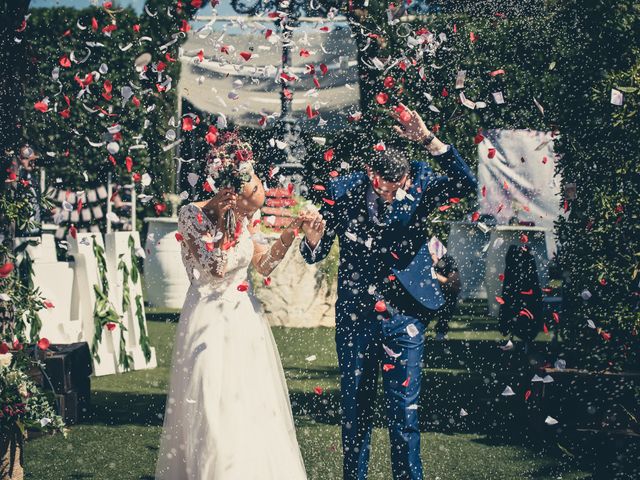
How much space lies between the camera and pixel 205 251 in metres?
4.73

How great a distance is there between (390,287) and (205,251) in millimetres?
1005

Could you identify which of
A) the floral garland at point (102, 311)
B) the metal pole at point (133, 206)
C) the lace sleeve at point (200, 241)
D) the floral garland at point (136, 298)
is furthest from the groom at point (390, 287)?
the metal pole at point (133, 206)

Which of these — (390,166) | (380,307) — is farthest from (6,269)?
(390,166)

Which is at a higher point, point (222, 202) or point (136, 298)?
point (222, 202)

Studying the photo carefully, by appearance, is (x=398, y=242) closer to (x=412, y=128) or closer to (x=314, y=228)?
(x=314, y=228)

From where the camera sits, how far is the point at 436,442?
20.3ft

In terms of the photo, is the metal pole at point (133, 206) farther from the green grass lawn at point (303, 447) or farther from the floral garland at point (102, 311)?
the green grass lawn at point (303, 447)

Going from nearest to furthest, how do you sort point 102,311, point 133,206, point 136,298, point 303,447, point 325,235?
point 325,235
point 303,447
point 102,311
point 136,298
point 133,206

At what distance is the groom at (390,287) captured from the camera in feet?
14.7

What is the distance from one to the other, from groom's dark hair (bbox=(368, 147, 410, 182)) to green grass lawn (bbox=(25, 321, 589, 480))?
77.9 inches

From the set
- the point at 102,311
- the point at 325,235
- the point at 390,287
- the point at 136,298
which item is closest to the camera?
the point at 390,287

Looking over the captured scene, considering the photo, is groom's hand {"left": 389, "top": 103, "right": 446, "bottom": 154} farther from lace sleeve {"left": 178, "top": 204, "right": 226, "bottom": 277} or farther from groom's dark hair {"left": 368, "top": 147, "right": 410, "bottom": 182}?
lace sleeve {"left": 178, "top": 204, "right": 226, "bottom": 277}

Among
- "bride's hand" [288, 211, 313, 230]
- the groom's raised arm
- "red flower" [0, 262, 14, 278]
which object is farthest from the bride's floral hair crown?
"red flower" [0, 262, 14, 278]

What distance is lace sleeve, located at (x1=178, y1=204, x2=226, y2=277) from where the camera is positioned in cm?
469
